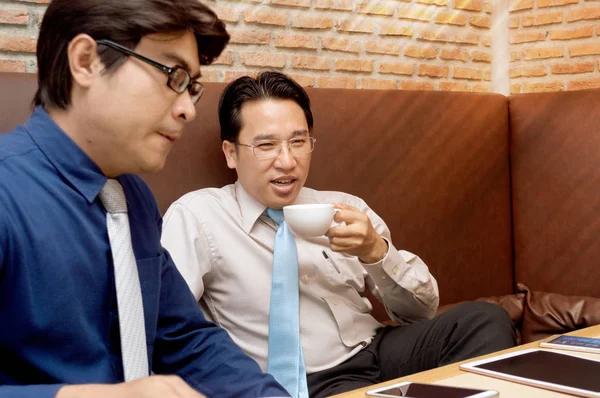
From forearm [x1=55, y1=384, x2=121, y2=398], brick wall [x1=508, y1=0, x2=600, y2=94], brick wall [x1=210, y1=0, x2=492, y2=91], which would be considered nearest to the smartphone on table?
forearm [x1=55, y1=384, x2=121, y2=398]

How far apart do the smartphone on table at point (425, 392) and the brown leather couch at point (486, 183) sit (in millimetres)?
1312

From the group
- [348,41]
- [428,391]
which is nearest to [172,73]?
[428,391]

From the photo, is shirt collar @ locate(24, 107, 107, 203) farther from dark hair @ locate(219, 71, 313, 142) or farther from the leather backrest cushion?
the leather backrest cushion

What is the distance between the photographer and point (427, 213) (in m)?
2.63

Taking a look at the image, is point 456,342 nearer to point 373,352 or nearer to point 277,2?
point 373,352

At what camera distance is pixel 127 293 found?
3.61 feet

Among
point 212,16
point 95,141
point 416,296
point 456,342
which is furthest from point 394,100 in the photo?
point 95,141

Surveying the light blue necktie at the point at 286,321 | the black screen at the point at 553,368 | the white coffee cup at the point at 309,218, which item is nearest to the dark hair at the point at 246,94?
the light blue necktie at the point at 286,321

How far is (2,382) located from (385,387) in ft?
1.77

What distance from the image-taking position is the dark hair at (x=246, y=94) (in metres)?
2.04

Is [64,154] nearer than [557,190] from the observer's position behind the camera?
Yes

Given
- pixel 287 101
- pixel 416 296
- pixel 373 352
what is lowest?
pixel 373 352

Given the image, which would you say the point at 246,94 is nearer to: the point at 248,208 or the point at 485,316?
the point at 248,208

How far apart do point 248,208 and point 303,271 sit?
226 mm
